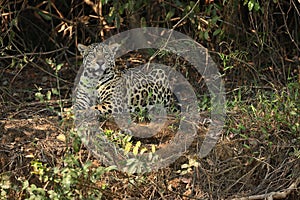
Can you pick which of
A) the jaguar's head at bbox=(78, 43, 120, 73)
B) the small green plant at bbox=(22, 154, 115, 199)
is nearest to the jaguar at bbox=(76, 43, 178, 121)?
the jaguar's head at bbox=(78, 43, 120, 73)

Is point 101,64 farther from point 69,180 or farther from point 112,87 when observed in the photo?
point 69,180

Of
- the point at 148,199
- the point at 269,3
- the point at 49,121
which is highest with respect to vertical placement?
the point at 269,3

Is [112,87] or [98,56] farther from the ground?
[98,56]

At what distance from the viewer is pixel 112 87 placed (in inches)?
227

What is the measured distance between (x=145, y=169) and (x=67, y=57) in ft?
9.39

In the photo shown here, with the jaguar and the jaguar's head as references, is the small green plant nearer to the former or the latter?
the jaguar

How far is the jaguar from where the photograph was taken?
18.5ft

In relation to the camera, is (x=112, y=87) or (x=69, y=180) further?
(x=112, y=87)

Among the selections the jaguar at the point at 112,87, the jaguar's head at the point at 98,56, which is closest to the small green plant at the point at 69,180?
the jaguar at the point at 112,87

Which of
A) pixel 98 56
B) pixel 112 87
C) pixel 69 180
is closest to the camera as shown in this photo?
pixel 69 180

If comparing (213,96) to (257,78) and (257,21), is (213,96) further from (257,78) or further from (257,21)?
(257,21)

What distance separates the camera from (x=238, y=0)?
6.68 metres

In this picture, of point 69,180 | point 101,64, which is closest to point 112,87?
point 101,64

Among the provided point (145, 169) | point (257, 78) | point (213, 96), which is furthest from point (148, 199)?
point (257, 78)
